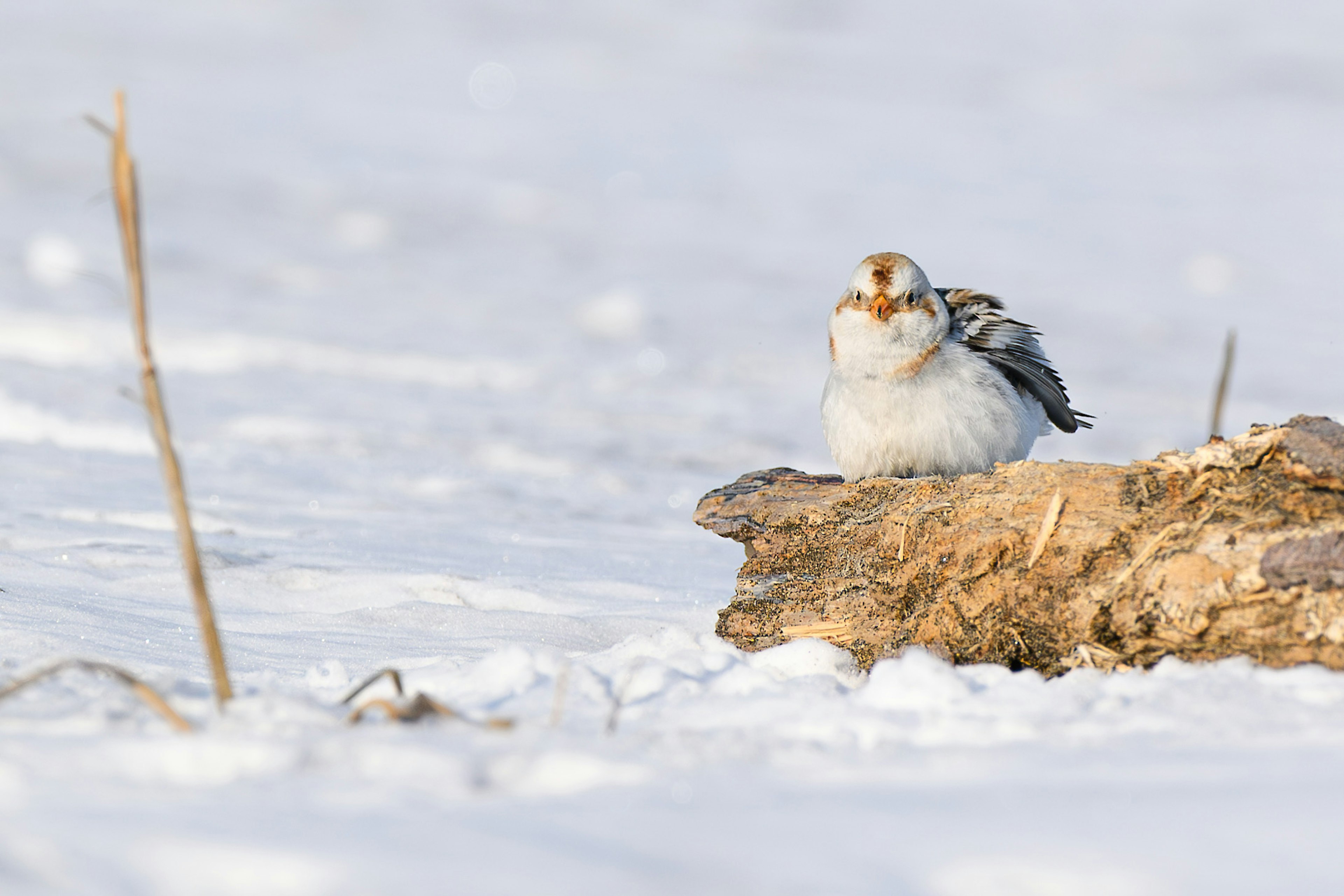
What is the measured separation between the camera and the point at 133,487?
540cm

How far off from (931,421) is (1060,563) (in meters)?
0.89

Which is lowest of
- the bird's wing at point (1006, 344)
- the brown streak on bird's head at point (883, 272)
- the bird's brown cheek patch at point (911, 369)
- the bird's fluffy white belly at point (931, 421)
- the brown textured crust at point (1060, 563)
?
the brown textured crust at point (1060, 563)

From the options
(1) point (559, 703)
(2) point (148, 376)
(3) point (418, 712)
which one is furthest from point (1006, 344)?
(2) point (148, 376)

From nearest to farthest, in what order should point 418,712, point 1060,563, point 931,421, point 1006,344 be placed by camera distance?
point 418,712
point 1060,563
point 931,421
point 1006,344

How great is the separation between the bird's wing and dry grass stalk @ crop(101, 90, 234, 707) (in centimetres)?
231

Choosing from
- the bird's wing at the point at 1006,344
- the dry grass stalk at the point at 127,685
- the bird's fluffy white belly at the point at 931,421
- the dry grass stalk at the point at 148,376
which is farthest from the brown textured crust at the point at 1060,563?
the dry grass stalk at the point at 127,685

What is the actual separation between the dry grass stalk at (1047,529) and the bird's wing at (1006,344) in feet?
3.60

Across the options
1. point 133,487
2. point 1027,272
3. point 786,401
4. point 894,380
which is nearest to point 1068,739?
point 894,380

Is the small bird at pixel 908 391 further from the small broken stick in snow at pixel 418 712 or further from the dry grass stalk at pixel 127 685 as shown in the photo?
the dry grass stalk at pixel 127 685

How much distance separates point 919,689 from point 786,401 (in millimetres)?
7268

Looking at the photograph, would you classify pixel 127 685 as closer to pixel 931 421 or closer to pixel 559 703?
pixel 559 703

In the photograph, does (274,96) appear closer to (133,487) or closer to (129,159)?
(133,487)

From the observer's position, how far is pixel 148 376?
2211mm

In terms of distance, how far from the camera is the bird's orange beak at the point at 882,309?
3613mm
